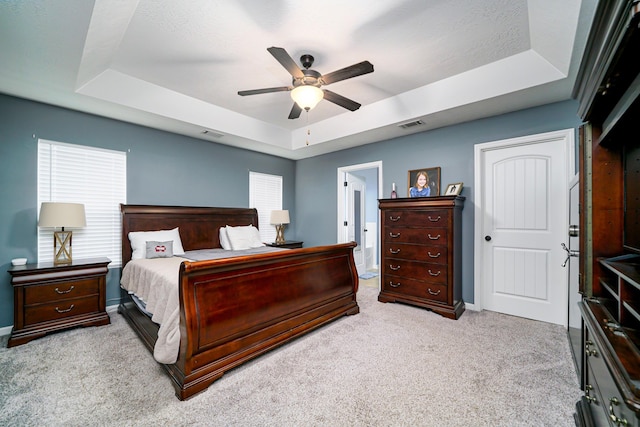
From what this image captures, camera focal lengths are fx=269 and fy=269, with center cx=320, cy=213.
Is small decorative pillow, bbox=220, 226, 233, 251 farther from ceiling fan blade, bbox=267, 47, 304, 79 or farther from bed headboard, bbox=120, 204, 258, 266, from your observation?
ceiling fan blade, bbox=267, 47, 304, 79

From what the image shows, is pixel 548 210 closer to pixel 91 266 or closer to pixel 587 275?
pixel 587 275

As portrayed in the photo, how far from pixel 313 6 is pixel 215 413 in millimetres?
2925

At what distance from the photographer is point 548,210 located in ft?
10.1

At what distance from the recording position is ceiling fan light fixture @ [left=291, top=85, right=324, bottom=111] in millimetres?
2438

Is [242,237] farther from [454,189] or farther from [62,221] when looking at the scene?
[454,189]

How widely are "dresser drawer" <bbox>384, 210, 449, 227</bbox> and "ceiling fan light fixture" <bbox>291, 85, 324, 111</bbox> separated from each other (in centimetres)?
193

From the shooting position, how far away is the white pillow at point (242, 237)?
4246 millimetres

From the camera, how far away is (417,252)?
3.54 m

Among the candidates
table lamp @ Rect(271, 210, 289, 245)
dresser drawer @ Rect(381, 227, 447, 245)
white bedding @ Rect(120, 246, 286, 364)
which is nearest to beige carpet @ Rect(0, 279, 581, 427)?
white bedding @ Rect(120, 246, 286, 364)

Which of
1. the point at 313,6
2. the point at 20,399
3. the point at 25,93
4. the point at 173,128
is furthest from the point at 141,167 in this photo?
the point at 313,6

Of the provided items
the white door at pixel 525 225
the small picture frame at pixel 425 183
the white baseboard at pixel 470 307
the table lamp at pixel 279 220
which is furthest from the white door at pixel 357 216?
the white door at pixel 525 225

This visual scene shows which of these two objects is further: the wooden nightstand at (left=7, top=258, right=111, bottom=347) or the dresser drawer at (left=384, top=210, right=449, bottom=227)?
the dresser drawer at (left=384, top=210, right=449, bottom=227)

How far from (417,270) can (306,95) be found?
2553 millimetres

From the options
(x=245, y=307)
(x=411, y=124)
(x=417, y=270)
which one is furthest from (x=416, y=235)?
(x=245, y=307)
